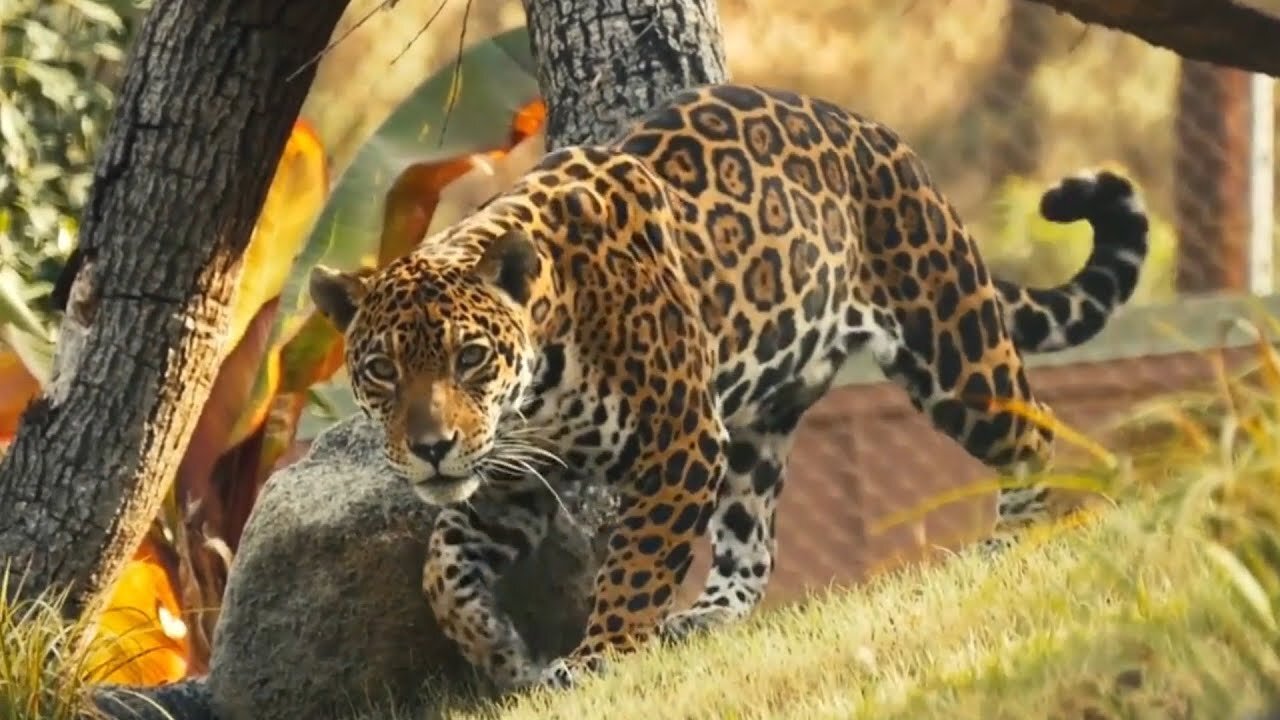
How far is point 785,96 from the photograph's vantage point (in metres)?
6.34

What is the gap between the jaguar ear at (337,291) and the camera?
5523 mm

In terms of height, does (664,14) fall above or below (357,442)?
above

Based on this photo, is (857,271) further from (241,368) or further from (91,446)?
(241,368)

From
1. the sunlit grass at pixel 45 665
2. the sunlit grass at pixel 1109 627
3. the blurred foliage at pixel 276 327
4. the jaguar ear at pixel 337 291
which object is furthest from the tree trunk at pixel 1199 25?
the blurred foliage at pixel 276 327

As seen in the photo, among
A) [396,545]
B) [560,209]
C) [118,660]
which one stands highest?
[560,209]

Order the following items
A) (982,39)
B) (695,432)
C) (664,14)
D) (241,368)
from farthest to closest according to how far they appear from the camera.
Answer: (982,39)
(241,368)
(664,14)
(695,432)

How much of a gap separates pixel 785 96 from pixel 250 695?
6.35 feet

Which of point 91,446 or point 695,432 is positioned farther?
point 91,446

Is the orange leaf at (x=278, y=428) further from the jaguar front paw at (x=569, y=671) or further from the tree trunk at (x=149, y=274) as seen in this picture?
the jaguar front paw at (x=569, y=671)

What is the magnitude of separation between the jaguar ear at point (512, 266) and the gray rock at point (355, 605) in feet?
2.68

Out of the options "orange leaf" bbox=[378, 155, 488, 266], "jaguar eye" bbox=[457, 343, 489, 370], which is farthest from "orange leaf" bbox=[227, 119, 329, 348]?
"jaguar eye" bbox=[457, 343, 489, 370]

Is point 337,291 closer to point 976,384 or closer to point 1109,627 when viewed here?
point 976,384

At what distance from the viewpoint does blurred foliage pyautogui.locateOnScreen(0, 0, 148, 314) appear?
30.8 feet

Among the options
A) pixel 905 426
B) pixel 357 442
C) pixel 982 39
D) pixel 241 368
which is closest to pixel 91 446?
pixel 357 442
